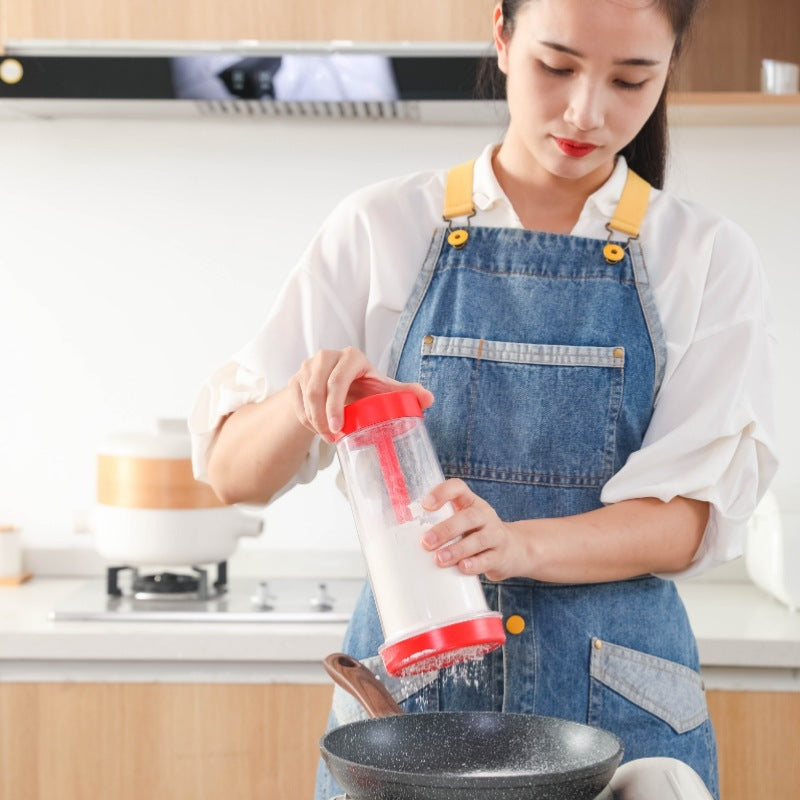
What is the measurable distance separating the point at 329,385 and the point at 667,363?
426mm

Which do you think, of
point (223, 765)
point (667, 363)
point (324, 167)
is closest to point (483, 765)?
point (667, 363)

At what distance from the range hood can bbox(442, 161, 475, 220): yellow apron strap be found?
27.6 inches

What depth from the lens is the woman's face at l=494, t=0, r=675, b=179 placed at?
107 centimetres

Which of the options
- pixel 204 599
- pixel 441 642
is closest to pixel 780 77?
pixel 204 599

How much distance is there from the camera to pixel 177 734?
1.81 m

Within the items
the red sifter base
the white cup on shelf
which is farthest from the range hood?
the red sifter base

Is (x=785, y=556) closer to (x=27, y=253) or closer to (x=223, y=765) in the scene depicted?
(x=223, y=765)

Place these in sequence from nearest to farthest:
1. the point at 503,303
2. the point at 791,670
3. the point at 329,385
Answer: the point at 329,385
the point at 503,303
the point at 791,670

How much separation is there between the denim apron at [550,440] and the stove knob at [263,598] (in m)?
0.76

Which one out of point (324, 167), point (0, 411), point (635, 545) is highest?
point (324, 167)

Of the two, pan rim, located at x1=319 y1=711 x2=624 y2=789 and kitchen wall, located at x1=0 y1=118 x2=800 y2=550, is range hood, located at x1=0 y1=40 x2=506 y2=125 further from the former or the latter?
pan rim, located at x1=319 y1=711 x2=624 y2=789

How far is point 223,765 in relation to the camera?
5.95 ft

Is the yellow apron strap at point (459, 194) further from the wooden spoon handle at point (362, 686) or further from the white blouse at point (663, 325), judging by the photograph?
the wooden spoon handle at point (362, 686)

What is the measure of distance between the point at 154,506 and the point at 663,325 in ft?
3.54
